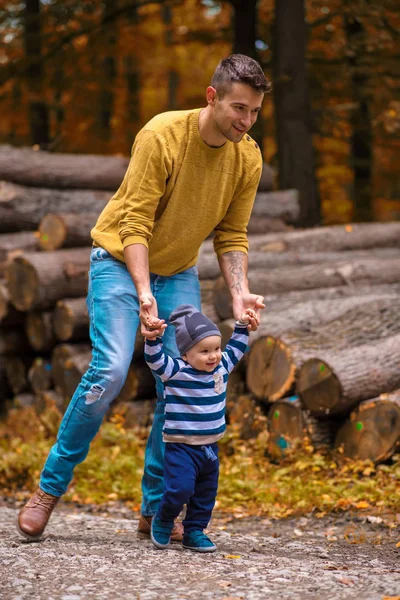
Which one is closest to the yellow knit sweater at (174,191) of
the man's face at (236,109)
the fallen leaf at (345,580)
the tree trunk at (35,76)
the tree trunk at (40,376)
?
the man's face at (236,109)

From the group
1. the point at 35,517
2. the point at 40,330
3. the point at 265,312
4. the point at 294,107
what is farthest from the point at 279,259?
the point at 35,517

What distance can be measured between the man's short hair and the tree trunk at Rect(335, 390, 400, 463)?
270cm

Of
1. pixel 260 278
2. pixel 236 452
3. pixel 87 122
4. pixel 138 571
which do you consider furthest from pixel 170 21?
pixel 138 571

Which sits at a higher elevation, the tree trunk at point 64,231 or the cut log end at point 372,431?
the tree trunk at point 64,231

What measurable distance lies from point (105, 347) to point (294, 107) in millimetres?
9239

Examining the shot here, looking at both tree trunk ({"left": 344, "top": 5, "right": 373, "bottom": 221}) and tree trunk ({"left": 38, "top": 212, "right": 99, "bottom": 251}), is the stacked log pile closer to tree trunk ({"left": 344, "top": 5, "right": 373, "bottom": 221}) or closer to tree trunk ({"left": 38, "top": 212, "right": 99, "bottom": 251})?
tree trunk ({"left": 38, "top": 212, "right": 99, "bottom": 251})

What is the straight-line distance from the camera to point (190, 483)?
13.4 ft

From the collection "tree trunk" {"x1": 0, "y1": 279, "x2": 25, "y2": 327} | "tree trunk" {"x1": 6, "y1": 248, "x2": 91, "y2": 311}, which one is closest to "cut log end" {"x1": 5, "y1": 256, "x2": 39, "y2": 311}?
"tree trunk" {"x1": 6, "y1": 248, "x2": 91, "y2": 311}

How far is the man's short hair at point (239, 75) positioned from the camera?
12.8 feet

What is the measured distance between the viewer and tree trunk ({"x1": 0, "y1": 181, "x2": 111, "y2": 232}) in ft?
32.1

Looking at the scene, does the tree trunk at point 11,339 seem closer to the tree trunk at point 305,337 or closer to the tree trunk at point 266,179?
the tree trunk at point 305,337

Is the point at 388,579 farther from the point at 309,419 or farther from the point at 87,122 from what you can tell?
the point at 87,122

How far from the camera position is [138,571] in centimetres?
378

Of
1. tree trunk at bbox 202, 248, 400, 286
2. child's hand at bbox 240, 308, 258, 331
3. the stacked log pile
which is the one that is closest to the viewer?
child's hand at bbox 240, 308, 258, 331
